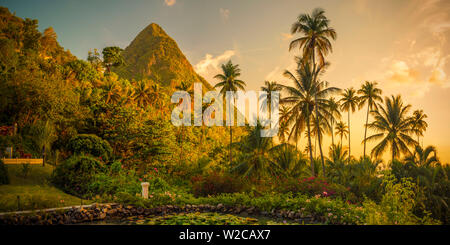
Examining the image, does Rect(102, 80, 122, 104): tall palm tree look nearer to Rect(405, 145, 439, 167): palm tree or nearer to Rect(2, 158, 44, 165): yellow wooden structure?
Rect(2, 158, 44, 165): yellow wooden structure

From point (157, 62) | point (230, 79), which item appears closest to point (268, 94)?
point (230, 79)

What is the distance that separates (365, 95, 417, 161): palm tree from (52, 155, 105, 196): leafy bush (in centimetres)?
2824

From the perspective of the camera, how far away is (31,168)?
11.7 m

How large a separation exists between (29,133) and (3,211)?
39.1ft

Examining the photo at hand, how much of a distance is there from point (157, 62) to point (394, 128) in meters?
68.7

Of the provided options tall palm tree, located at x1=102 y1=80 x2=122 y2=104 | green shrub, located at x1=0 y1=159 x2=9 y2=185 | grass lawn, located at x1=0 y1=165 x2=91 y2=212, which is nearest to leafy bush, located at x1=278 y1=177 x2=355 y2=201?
grass lawn, located at x1=0 y1=165 x2=91 y2=212

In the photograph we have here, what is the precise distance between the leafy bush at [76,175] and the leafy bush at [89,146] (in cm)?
200

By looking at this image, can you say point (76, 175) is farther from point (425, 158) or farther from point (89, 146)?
point (425, 158)

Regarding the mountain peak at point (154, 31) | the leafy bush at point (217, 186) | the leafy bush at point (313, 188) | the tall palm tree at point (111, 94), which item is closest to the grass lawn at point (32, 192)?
the leafy bush at point (217, 186)

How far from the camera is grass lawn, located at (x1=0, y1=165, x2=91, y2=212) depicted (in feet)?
25.7
